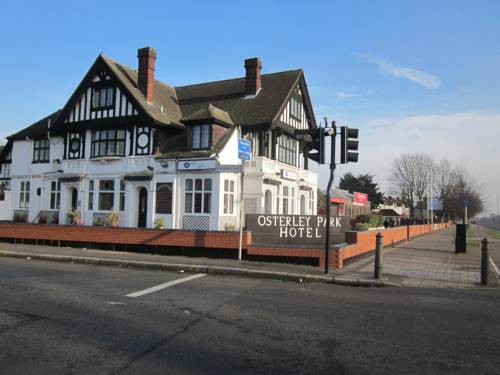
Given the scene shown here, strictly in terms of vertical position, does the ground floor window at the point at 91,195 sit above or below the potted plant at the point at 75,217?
above

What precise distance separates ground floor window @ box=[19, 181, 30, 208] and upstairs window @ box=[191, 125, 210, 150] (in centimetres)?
1379

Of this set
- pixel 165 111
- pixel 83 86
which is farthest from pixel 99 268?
pixel 83 86

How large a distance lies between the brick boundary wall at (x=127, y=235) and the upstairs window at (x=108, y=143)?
24.1 feet

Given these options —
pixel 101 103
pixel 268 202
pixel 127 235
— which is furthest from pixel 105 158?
pixel 268 202

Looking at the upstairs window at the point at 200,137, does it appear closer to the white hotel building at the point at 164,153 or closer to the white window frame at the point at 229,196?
the white hotel building at the point at 164,153

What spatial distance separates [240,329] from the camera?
6.44 m

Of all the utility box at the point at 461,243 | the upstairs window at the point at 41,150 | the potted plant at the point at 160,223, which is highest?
the upstairs window at the point at 41,150

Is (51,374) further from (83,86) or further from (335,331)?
(83,86)

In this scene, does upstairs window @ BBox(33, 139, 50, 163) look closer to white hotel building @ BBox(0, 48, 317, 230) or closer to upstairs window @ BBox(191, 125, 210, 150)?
white hotel building @ BBox(0, 48, 317, 230)

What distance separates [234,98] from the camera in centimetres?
2748

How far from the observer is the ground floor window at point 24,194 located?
30.0 meters

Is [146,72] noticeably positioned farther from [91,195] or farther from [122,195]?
[91,195]

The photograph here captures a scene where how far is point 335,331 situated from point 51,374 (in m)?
3.77

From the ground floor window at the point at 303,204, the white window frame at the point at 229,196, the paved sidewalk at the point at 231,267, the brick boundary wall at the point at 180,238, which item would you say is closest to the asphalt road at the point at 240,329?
the paved sidewalk at the point at 231,267
